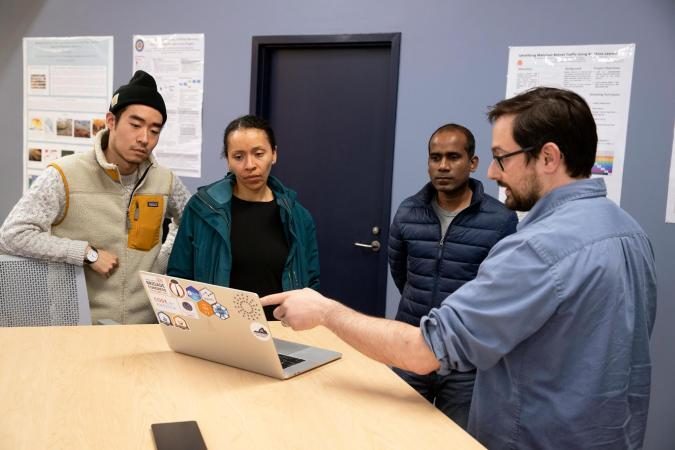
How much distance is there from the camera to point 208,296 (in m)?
1.49

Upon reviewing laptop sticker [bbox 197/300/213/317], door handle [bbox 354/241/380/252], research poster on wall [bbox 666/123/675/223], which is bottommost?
door handle [bbox 354/241/380/252]

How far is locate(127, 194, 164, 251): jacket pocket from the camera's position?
2.30 meters

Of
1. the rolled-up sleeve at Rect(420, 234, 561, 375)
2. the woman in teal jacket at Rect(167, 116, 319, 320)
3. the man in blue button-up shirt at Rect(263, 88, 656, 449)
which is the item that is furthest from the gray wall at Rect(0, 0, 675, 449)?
the rolled-up sleeve at Rect(420, 234, 561, 375)

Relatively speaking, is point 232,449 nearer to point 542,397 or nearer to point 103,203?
point 542,397

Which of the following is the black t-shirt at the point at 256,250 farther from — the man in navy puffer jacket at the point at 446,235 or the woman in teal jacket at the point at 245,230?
the man in navy puffer jacket at the point at 446,235

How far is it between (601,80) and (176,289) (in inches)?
92.4

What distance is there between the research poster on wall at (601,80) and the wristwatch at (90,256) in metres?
2.20

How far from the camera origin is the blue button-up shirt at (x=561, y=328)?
1.26 metres

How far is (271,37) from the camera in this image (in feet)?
11.7

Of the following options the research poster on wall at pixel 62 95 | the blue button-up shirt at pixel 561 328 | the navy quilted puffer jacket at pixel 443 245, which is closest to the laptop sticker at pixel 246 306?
the blue button-up shirt at pixel 561 328

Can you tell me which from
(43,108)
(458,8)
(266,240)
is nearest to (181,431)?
(266,240)

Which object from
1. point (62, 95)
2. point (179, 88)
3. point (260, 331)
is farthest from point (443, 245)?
point (62, 95)

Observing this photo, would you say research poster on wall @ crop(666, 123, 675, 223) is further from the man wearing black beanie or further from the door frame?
the man wearing black beanie

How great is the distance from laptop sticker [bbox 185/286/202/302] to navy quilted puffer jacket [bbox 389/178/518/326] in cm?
111
